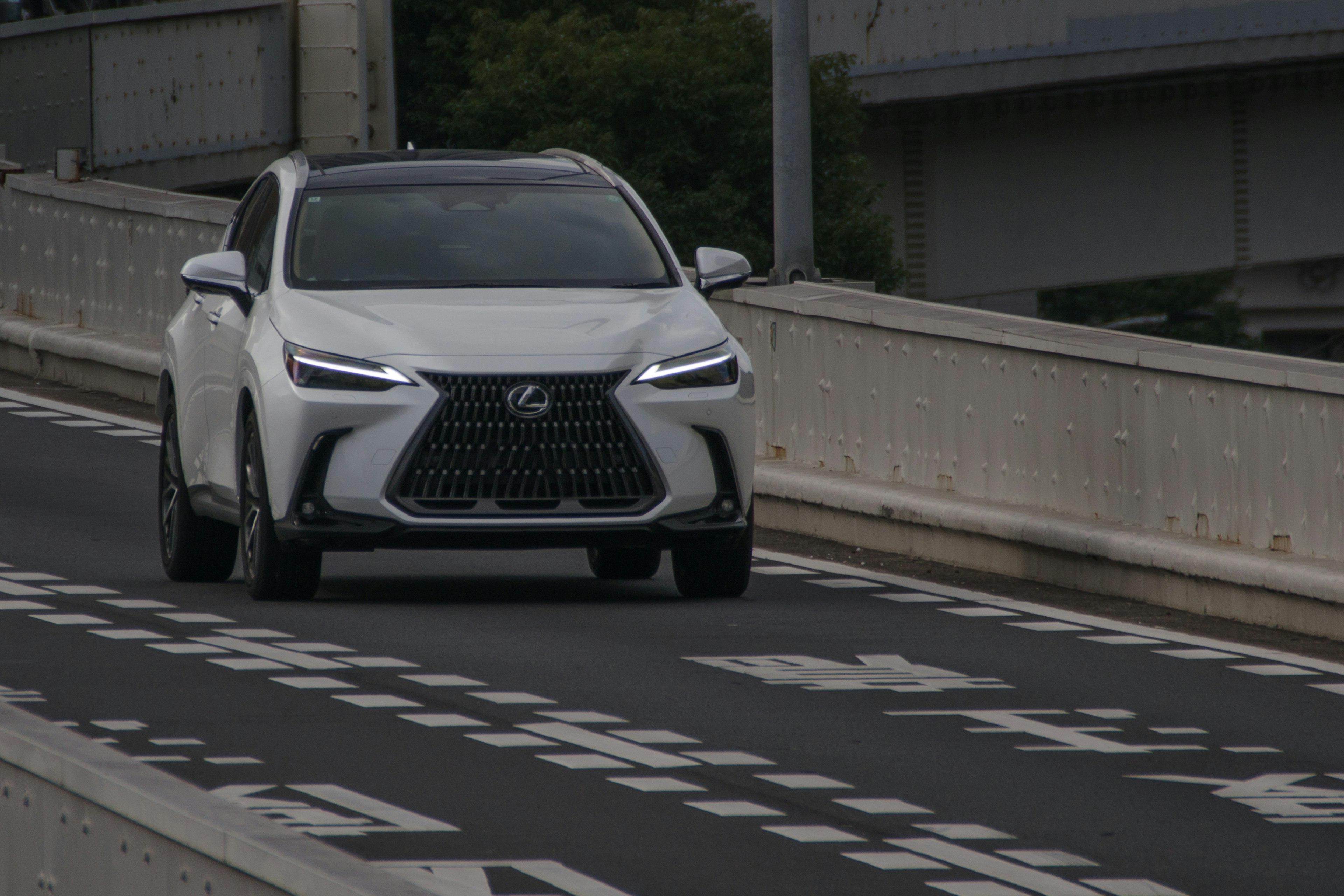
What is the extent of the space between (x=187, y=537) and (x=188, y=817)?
376 inches

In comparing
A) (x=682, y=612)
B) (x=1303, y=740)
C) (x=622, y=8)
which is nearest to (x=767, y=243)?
(x=622, y=8)

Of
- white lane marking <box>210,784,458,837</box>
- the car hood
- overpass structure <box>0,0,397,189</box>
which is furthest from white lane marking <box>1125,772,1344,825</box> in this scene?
overpass structure <box>0,0,397,189</box>

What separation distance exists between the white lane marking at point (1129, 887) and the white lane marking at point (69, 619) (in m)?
5.97

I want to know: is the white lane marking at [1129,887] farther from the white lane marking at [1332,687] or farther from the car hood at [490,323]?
the car hood at [490,323]

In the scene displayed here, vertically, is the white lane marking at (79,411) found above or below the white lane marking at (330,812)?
above

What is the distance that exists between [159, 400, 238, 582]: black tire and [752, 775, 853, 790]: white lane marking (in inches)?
231

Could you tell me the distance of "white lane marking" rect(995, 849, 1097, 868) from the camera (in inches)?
294

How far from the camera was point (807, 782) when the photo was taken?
8.66m

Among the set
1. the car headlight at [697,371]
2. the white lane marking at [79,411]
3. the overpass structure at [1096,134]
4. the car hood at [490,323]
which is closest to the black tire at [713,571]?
the car headlight at [697,371]

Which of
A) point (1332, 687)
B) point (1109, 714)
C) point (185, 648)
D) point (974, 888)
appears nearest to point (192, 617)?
point (185, 648)

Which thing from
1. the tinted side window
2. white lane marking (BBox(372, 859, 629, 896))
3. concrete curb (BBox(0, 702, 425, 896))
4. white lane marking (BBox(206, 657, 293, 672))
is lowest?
white lane marking (BBox(372, 859, 629, 896))

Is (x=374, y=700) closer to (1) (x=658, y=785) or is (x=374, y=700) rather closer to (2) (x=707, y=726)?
(2) (x=707, y=726)

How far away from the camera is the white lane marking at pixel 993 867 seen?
23.4ft

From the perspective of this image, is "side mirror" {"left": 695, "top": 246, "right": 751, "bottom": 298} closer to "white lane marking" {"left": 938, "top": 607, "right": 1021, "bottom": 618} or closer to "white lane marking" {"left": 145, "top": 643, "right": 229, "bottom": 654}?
"white lane marking" {"left": 938, "top": 607, "right": 1021, "bottom": 618}
